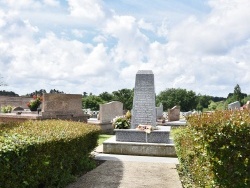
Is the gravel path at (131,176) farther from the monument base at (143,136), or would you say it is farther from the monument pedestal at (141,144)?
the monument base at (143,136)

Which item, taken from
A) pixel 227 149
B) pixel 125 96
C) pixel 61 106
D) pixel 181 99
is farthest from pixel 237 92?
pixel 227 149

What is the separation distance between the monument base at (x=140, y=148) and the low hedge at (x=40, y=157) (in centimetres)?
360

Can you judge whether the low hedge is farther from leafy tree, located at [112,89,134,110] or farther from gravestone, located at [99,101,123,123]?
leafy tree, located at [112,89,134,110]

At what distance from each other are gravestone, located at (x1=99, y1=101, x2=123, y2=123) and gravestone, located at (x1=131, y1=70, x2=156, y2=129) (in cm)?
759

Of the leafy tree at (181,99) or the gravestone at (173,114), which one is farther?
the leafy tree at (181,99)

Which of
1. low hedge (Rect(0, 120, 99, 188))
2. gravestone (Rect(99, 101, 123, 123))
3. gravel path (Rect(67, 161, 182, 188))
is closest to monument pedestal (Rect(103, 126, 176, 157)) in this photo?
gravel path (Rect(67, 161, 182, 188))

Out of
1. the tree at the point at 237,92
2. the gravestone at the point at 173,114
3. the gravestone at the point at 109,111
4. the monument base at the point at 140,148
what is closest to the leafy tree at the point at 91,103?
the tree at the point at 237,92

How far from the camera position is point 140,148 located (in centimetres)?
1324

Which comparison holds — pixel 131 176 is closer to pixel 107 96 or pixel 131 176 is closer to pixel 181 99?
pixel 107 96

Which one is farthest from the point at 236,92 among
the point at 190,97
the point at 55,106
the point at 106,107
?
the point at 55,106

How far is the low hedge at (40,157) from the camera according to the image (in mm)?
5859

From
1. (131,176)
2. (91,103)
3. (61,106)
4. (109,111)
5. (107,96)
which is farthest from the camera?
A: (107,96)

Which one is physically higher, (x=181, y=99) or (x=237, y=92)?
(x=181, y=99)

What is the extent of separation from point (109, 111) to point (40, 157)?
54.7ft
